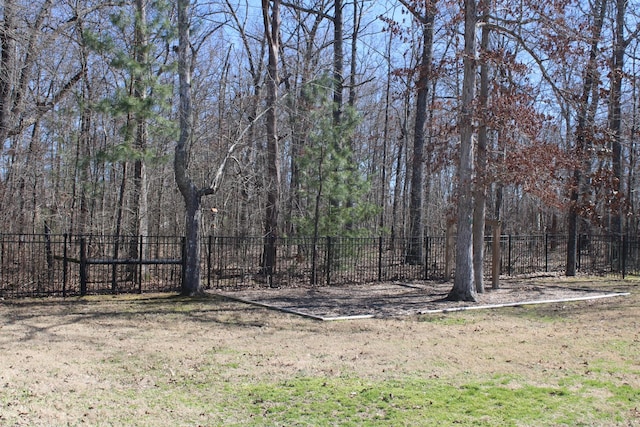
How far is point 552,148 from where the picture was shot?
12812 millimetres

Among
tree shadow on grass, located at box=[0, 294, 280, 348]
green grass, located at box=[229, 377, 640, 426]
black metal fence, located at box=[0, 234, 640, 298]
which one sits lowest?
green grass, located at box=[229, 377, 640, 426]

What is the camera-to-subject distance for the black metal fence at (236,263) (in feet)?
42.2

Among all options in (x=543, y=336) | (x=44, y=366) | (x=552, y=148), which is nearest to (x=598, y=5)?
(x=552, y=148)

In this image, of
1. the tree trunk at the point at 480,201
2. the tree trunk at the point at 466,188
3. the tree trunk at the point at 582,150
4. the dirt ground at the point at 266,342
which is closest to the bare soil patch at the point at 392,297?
the dirt ground at the point at 266,342

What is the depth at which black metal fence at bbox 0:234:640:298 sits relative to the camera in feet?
42.2

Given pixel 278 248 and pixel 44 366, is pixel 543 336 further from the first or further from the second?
pixel 278 248

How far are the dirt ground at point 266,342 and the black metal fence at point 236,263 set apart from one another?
107 centimetres

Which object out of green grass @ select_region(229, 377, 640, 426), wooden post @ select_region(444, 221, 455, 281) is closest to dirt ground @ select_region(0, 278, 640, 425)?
green grass @ select_region(229, 377, 640, 426)

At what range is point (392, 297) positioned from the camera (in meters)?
13.3

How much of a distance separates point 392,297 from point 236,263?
188 inches

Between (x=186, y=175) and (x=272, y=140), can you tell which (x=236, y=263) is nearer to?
(x=272, y=140)

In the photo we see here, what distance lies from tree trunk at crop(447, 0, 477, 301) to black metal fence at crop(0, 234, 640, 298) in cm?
363

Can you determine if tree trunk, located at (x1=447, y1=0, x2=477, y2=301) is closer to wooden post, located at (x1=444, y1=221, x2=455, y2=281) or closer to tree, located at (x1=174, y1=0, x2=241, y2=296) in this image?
wooden post, located at (x1=444, y1=221, x2=455, y2=281)

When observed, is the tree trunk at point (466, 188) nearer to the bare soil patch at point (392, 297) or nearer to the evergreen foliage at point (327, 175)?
the bare soil patch at point (392, 297)
